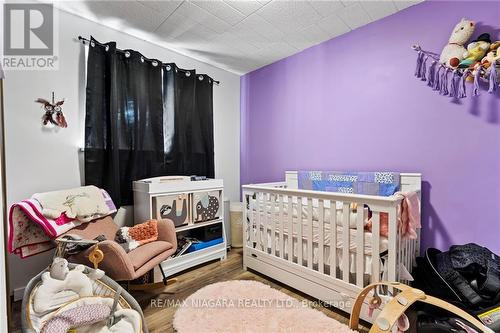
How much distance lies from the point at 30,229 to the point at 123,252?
69 cm

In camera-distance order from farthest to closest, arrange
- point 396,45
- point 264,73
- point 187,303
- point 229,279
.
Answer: point 264,73, point 229,279, point 396,45, point 187,303

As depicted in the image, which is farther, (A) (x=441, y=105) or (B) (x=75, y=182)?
(B) (x=75, y=182)

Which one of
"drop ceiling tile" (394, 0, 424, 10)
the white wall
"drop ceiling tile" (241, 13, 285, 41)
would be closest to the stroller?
the white wall

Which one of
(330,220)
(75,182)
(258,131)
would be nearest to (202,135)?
(258,131)

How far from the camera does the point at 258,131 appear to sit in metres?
3.23

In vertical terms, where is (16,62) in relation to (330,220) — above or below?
above

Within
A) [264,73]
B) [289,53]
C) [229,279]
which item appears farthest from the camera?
[264,73]

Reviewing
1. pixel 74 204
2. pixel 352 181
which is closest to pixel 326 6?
pixel 352 181

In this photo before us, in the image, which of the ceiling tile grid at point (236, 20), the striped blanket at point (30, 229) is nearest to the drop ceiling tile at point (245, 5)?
the ceiling tile grid at point (236, 20)

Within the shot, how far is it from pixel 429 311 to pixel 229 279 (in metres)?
1.49

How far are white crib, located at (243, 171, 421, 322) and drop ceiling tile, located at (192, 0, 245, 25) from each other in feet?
5.14

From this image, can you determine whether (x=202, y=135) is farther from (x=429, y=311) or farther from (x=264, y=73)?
(x=429, y=311)

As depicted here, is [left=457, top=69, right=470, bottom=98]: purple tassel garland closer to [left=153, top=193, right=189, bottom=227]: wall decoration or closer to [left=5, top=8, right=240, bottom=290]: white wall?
[left=153, top=193, right=189, bottom=227]: wall decoration

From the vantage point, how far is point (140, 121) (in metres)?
2.38
